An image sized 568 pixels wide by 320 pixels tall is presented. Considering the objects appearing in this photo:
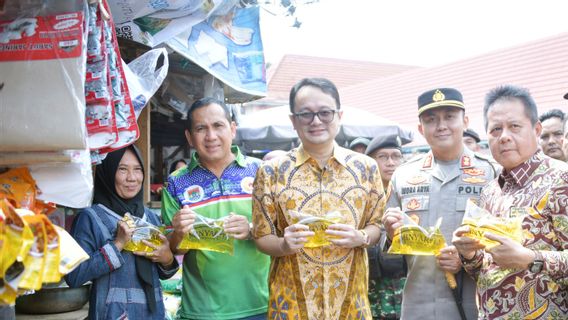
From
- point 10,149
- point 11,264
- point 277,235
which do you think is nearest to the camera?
point 11,264

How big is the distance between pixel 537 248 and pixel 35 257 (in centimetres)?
202

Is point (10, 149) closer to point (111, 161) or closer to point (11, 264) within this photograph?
point (11, 264)

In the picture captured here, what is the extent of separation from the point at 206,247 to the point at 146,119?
1731mm

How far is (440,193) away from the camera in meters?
3.08

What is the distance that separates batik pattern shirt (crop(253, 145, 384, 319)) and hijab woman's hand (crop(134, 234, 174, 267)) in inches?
21.2

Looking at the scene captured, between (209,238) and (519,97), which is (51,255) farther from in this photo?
(519,97)

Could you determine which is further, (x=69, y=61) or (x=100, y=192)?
(x=100, y=192)

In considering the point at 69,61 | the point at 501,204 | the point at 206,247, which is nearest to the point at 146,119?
the point at 206,247

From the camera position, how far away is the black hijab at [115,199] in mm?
2955

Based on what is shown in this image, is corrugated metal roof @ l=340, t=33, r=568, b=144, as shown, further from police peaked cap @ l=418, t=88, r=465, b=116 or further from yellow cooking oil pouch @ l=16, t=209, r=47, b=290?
yellow cooking oil pouch @ l=16, t=209, r=47, b=290

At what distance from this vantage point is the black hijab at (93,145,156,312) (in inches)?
116

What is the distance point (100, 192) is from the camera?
3.05m

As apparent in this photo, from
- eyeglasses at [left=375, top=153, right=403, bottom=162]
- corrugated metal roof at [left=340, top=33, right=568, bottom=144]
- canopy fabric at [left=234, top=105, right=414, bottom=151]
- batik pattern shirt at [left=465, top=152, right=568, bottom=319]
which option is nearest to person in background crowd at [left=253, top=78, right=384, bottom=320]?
batik pattern shirt at [left=465, top=152, right=568, bottom=319]

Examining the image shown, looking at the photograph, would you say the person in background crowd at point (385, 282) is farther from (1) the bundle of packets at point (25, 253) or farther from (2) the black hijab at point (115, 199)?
(1) the bundle of packets at point (25, 253)
